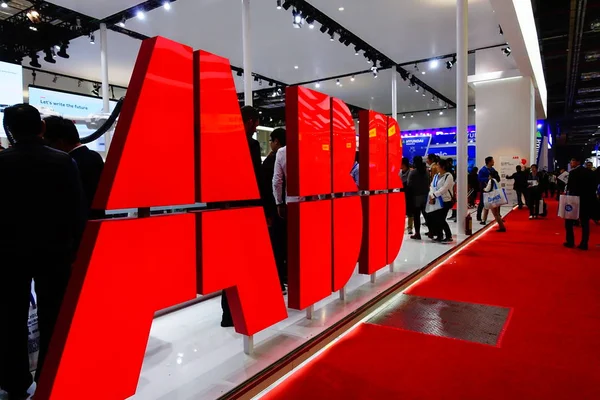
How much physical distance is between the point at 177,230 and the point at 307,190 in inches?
46.8

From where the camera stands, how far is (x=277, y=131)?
3600 mm

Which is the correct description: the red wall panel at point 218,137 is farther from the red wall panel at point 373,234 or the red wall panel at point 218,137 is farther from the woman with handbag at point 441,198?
the woman with handbag at point 441,198

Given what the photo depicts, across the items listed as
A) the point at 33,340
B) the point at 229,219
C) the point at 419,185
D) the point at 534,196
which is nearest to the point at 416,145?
the point at 534,196

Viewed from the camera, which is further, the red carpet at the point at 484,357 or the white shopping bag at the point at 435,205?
the white shopping bag at the point at 435,205

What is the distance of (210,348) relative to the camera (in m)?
2.65

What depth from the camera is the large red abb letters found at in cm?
168

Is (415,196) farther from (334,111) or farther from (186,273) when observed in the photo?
(186,273)

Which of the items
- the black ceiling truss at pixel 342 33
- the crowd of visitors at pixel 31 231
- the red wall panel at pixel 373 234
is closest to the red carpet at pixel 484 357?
the red wall panel at pixel 373 234

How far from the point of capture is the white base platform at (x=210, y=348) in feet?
7.09

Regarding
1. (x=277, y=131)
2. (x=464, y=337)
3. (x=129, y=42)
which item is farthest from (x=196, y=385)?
(x=129, y=42)

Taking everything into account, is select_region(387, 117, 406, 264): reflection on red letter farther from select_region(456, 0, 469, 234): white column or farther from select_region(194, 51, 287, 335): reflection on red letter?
select_region(456, 0, 469, 234): white column

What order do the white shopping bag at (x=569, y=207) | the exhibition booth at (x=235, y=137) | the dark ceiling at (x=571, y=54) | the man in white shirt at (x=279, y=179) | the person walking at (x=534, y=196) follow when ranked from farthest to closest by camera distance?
1. the person walking at (x=534, y=196)
2. the dark ceiling at (x=571, y=54)
3. the white shopping bag at (x=569, y=207)
4. the man in white shirt at (x=279, y=179)
5. the exhibition booth at (x=235, y=137)

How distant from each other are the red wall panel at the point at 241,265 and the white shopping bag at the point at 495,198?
5820 millimetres

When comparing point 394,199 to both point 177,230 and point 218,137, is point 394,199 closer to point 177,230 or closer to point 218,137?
point 218,137
